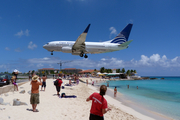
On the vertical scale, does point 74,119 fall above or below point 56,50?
below

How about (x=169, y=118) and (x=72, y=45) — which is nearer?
(x=169, y=118)

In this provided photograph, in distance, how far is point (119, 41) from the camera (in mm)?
28141

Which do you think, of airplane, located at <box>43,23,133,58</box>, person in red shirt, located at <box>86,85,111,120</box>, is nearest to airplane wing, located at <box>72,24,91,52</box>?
airplane, located at <box>43,23,133,58</box>

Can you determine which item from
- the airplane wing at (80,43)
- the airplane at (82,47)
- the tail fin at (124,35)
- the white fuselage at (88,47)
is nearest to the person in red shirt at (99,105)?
the airplane wing at (80,43)

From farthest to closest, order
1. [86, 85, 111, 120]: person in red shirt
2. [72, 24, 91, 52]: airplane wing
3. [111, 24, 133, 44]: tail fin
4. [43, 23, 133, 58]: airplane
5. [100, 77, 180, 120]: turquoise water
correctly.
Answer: [111, 24, 133, 44]: tail fin → [43, 23, 133, 58]: airplane → [72, 24, 91, 52]: airplane wing → [100, 77, 180, 120]: turquoise water → [86, 85, 111, 120]: person in red shirt

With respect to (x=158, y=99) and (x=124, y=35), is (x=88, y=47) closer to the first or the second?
(x=124, y=35)

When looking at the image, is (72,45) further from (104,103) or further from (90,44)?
(104,103)

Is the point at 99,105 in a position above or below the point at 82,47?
below

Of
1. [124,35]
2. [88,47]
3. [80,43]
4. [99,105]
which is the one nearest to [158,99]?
[124,35]

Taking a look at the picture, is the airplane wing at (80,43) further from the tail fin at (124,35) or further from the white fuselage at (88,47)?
the tail fin at (124,35)

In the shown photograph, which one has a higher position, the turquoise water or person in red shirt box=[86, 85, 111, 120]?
person in red shirt box=[86, 85, 111, 120]

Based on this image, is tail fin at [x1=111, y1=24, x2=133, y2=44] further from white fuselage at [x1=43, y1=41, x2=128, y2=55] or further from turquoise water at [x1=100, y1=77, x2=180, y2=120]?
turquoise water at [x1=100, y1=77, x2=180, y2=120]

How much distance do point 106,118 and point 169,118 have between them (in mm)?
7502

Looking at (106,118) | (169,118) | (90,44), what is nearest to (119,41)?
(90,44)
